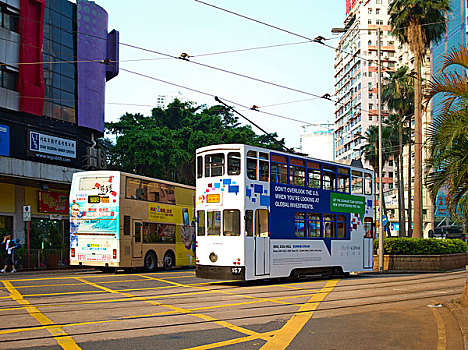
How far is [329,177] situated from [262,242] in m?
4.89

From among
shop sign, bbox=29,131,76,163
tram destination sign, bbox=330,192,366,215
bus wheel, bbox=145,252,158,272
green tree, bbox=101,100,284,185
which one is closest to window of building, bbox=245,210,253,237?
tram destination sign, bbox=330,192,366,215

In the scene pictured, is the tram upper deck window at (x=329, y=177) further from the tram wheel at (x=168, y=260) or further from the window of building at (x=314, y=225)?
the tram wheel at (x=168, y=260)

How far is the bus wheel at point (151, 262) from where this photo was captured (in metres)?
24.9

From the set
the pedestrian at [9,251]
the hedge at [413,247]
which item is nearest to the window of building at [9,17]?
the pedestrian at [9,251]

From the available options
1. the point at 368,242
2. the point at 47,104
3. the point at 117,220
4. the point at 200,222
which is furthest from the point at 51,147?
the point at 368,242

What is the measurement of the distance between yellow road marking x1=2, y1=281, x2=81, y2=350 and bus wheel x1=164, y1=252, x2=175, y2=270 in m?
10.8

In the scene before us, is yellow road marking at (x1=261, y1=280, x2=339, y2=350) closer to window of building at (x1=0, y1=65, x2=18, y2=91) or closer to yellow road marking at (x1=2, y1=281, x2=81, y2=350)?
yellow road marking at (x1=2, y1=281, x2=81, y2=350)

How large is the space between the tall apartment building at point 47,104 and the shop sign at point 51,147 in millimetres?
57

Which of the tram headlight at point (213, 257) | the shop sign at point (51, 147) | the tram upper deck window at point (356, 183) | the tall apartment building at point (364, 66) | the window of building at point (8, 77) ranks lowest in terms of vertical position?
the tram headlight at point (213, 257)

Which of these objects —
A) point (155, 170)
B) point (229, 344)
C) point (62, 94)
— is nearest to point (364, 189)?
point (229, 344)

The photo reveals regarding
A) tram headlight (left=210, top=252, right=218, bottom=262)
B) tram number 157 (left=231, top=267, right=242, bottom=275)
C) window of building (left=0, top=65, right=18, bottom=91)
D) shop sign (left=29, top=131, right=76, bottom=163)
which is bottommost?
tram number 157 (left=231, top=267, right=242, bottom=275)

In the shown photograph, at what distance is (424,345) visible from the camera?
834cm

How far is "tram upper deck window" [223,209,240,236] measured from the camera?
17.8 meters

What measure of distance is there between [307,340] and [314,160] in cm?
1282
